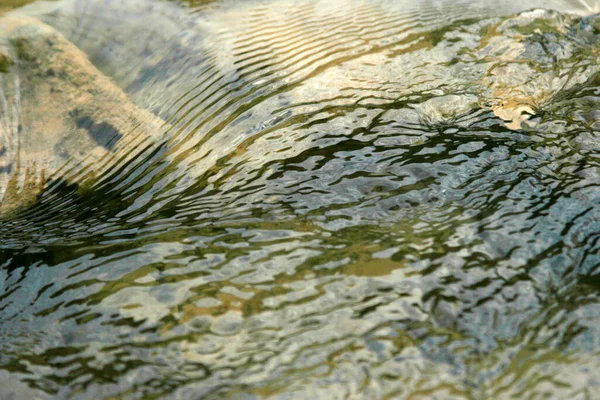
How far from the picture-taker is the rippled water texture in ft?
6.31

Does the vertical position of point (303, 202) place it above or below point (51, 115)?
below

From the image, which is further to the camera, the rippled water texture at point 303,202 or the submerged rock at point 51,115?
the submerged rock at point 51,115

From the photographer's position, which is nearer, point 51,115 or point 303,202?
point 303,202

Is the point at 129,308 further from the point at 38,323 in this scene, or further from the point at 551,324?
the point at 551,324

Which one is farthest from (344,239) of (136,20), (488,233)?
(136,20)

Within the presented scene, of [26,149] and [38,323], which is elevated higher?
[26,149]

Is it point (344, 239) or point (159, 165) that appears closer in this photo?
point (344, 239)

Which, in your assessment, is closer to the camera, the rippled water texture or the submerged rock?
the rippled water texture

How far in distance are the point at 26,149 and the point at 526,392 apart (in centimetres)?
315

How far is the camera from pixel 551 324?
6.32ft

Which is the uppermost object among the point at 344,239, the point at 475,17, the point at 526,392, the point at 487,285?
the point at 475,17

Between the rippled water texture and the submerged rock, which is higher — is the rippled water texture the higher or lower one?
the lower one

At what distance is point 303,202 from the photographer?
2592mm

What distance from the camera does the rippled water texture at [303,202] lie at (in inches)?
75.7
